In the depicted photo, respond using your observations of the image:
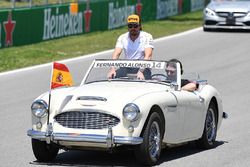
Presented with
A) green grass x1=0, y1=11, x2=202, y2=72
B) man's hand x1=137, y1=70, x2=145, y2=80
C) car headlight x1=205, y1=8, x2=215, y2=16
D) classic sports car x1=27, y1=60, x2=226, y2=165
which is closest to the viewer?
classic sports car x1=27, y1=60, x2=226, y2=165

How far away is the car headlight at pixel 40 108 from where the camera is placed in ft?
31.8

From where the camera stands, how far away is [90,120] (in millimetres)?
9422

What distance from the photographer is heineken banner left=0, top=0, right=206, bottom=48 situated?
2522cm

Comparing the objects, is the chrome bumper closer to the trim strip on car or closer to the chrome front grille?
the trim strip on car

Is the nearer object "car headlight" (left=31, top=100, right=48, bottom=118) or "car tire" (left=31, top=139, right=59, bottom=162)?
"car headlight" (left=31, top=100, right=48, bottom=118)

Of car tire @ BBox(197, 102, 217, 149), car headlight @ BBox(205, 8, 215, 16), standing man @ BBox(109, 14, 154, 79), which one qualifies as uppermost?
standing man @ BBox(109, 14, 154, 79)

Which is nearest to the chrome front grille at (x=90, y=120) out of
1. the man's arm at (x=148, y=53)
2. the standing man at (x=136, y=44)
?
the standing man at (x=136, y=44)

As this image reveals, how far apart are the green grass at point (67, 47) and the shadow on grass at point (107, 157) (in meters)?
11.1

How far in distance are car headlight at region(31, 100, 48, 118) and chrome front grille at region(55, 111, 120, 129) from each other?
1.03 ft

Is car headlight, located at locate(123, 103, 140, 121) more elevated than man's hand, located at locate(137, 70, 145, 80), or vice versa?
man's hand, located at locate(137, 70, 145, 80)

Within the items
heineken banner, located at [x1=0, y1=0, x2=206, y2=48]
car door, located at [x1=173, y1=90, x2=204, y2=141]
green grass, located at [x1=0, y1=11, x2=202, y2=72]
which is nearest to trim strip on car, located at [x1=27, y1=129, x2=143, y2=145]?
car door, located at [x1=173, y1=90, x2=204, y2=141]

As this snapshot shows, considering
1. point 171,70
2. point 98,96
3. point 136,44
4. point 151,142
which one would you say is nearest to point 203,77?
point 136,44

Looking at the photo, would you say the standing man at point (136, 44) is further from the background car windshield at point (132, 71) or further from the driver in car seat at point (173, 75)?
the driver in car seat at point (173, 75)

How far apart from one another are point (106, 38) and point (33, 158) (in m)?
19.4
